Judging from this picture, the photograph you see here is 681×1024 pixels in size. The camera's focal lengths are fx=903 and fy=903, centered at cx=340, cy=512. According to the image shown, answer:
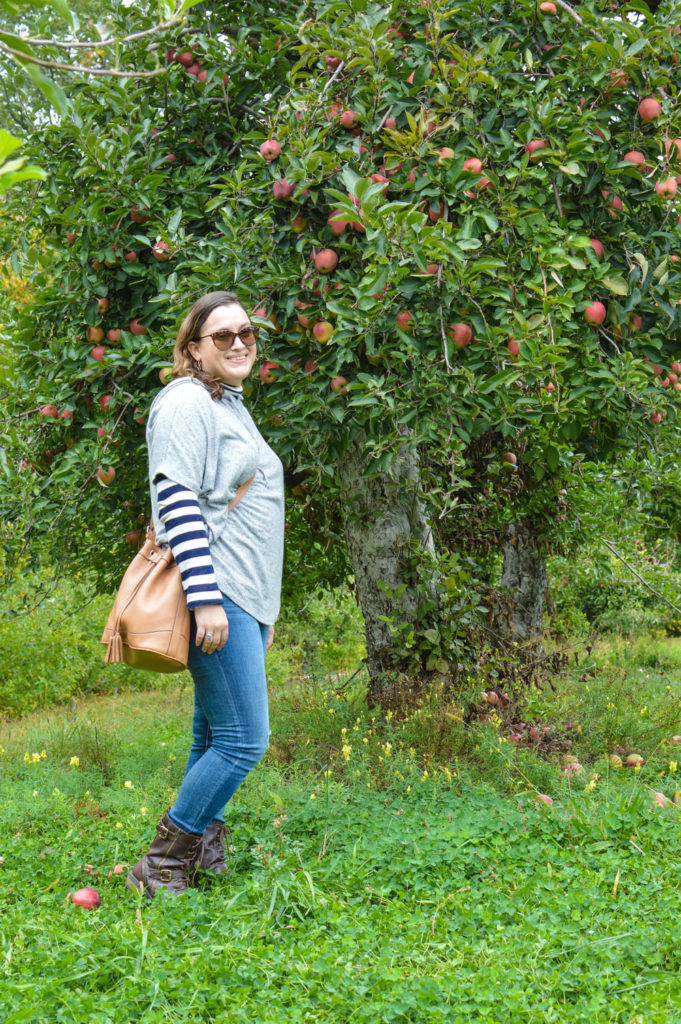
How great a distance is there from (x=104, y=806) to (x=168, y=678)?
240 inches

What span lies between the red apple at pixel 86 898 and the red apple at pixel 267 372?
5.88 ft

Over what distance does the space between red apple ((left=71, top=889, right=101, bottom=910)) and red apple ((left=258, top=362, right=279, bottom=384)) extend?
1793 millimetres

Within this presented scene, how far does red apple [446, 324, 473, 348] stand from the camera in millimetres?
3051

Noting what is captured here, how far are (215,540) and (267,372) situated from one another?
3.48ft

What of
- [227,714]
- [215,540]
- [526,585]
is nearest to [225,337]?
[215,540]

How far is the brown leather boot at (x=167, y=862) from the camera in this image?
2529 mm

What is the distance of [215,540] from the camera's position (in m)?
2.43

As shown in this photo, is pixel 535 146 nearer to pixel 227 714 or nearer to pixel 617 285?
pixel 617 285

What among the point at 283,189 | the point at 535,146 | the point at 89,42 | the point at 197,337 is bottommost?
the point at 197,337

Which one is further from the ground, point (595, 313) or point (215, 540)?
A: point (595, 313)

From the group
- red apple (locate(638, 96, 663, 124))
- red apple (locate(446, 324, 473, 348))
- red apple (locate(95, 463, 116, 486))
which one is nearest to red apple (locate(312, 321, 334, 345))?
red apple (locate(446, 324, 473, 348))

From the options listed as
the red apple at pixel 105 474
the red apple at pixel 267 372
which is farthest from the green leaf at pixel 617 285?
the red apple at pixel 105 474

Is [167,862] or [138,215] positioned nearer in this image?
[167,862]

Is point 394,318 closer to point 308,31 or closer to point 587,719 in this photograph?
point 308,31
